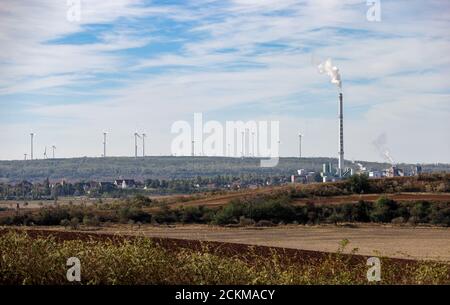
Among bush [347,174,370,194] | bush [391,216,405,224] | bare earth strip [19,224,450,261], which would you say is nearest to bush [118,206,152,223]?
bare earth strip [19,224,450,261]

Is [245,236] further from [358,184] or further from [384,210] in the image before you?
[358,184]

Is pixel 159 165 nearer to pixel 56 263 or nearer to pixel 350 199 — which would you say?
pixel 350 199

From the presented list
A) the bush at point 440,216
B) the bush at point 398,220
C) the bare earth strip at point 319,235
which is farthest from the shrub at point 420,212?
the bare earth strip at point 319,235

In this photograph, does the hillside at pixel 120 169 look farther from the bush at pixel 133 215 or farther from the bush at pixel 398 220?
the bush at pixel 398 220

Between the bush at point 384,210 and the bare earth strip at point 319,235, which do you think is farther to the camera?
the bush at point 384,210

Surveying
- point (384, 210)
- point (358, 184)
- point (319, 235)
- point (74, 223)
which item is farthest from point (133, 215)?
point (358, 184)

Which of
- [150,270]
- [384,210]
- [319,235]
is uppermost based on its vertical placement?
[150,270]

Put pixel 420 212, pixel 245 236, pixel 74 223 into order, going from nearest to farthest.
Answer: pixel 245 236, pixel 74 223, pixel 420 212

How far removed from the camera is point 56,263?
1202cm

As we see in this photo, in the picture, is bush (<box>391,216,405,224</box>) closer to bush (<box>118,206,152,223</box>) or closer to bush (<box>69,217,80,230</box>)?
bush (<box>118,206,152,223</box>)

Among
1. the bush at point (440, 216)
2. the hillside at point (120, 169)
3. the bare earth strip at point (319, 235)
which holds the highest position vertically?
the hillside at point (120, 169)

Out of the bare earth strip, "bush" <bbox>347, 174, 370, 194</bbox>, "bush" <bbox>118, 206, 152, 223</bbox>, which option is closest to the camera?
the bare earth strip

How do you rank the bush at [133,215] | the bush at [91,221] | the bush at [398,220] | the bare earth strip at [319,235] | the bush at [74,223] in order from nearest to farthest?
the bare earth strip at [319,235] < the bush at [74,223] < the bush at [91,221] < the bush at [133,215] < the bush at [398,220]

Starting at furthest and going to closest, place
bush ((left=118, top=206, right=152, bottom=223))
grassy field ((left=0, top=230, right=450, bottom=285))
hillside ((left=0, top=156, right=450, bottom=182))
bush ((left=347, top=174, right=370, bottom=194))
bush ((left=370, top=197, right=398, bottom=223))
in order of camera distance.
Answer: bush ((left=347, top=174, right=370, bottom=194))
hillside ((left=0, top=156, right=450, bottom=182))
bush ((left=370, top=197, right=398, bottom=223))
bush ((left=118, top=206, right=152, bottom=223))
grassy field ((left=0, top=230, right=450, bottom=285))
